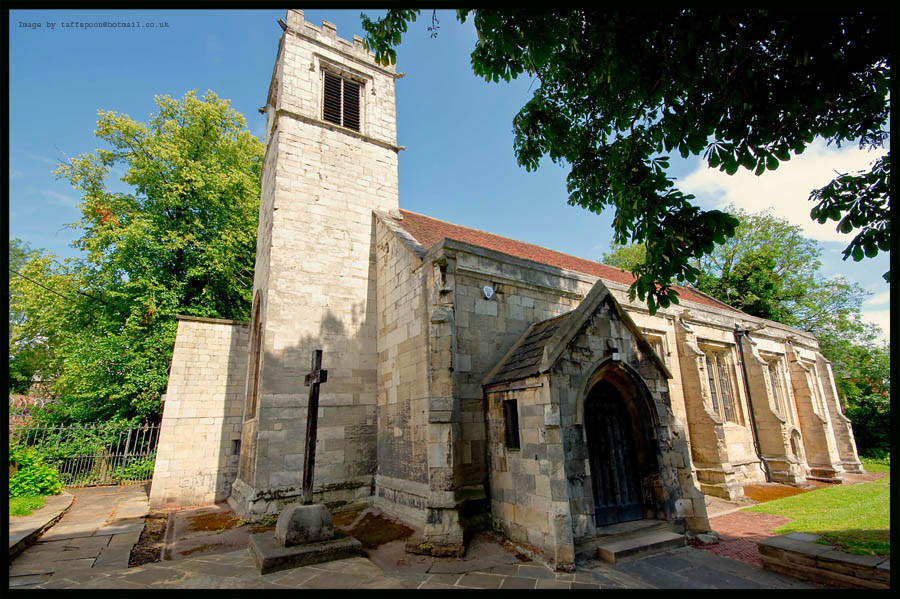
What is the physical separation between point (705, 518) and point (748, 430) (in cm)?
992

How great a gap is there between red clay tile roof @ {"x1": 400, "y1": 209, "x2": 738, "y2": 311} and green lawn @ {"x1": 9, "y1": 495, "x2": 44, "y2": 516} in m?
11.4

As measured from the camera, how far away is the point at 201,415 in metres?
13.0

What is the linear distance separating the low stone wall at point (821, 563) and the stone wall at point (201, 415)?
1364 cm

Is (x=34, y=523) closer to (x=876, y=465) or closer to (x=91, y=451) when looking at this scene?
(x=91, y=451)

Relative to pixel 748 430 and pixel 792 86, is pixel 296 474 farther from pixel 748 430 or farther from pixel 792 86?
pixel 748 430

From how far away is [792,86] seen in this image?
4.98m

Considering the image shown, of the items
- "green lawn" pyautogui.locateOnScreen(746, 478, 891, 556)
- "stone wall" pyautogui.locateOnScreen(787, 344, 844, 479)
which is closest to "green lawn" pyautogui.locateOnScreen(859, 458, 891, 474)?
→ "stone wall" pyautogui.locateOnScreen(787, 344, 844, 479)

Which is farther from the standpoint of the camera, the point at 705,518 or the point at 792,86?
the point at 705,518

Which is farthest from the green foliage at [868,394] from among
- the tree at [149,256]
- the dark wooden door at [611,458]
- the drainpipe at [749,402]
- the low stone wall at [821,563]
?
the tree at [149,256]

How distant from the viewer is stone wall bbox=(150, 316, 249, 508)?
40.3 ft

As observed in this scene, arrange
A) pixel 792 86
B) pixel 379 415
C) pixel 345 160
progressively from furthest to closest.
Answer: pixel 345 160, pixel 379 415, pixel 792 86

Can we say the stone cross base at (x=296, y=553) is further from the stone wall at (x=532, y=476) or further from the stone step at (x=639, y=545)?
the stone step at (x=639, y=545)

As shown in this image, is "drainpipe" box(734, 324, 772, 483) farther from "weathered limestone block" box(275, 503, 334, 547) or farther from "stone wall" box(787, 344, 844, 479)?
"weathered limestone block" box(275, 503, 334, 547)

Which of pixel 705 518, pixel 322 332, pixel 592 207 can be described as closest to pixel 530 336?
pixel 592 207
